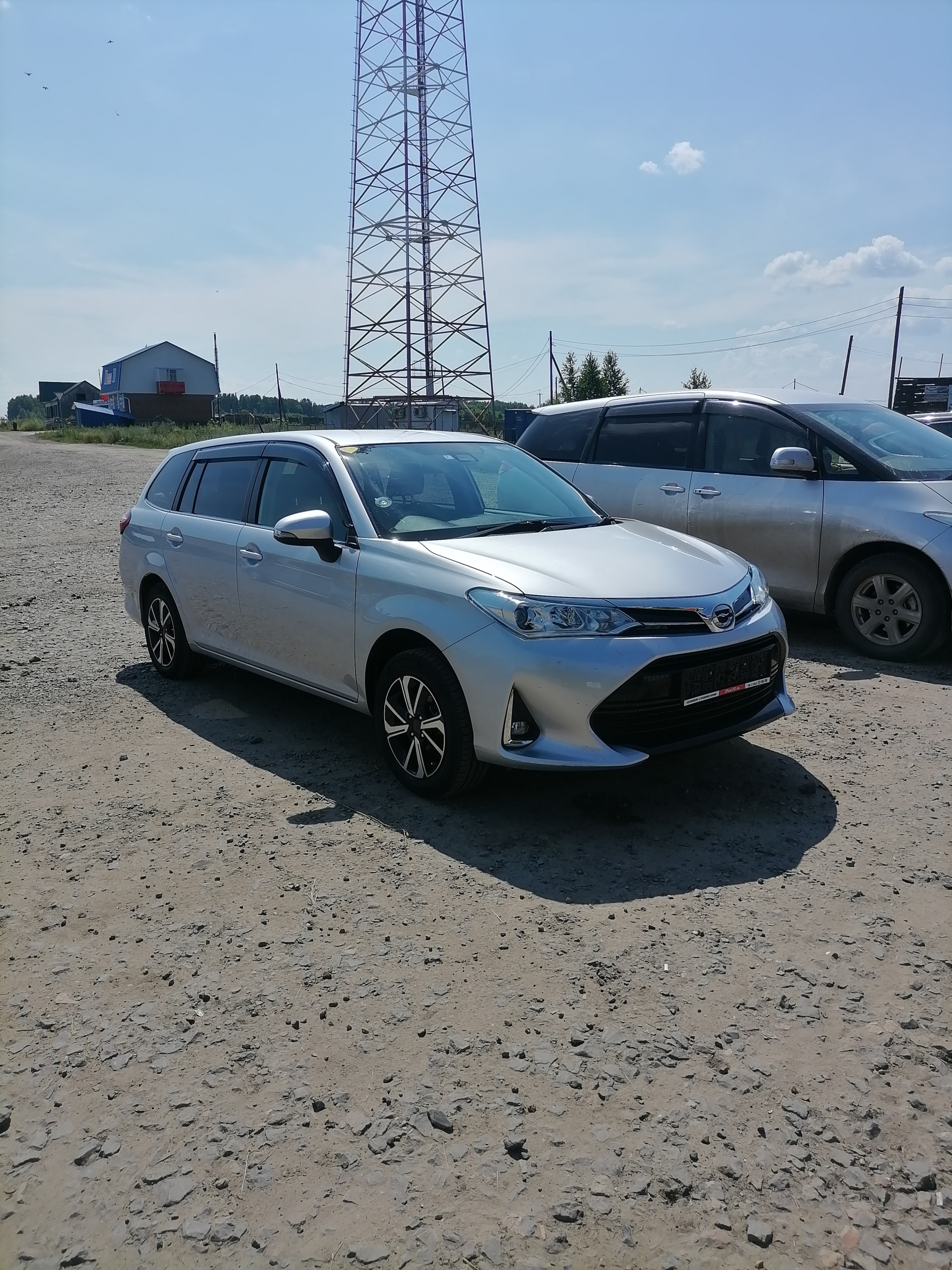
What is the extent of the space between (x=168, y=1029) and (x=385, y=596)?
2.23 m

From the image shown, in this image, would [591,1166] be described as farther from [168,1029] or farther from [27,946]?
[27,946]

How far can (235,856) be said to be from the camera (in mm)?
4078

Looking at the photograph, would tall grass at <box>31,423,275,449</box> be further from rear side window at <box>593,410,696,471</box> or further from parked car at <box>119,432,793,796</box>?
parked car at <box>119,432,793,796</box>

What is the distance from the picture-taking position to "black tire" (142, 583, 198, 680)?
6613 mm

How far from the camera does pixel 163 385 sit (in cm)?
8112

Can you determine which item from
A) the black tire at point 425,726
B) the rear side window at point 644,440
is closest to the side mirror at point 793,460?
the rear side window at point 644,440

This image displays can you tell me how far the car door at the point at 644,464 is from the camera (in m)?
7.93

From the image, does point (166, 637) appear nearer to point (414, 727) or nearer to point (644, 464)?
point (414, 727)

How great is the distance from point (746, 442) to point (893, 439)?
3.47 feet

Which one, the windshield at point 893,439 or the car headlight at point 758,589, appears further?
the windshield at point 893,439

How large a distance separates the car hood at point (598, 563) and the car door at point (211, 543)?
5.65ft

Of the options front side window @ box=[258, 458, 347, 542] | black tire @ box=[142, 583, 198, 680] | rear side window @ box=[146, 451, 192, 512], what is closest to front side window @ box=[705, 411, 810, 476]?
front side window @ box=[258, 458, 347, 542]

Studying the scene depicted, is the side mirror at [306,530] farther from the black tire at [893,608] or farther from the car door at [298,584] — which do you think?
the black tire at [893,608]

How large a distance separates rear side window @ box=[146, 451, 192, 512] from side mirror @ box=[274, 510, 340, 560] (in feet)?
7.12
